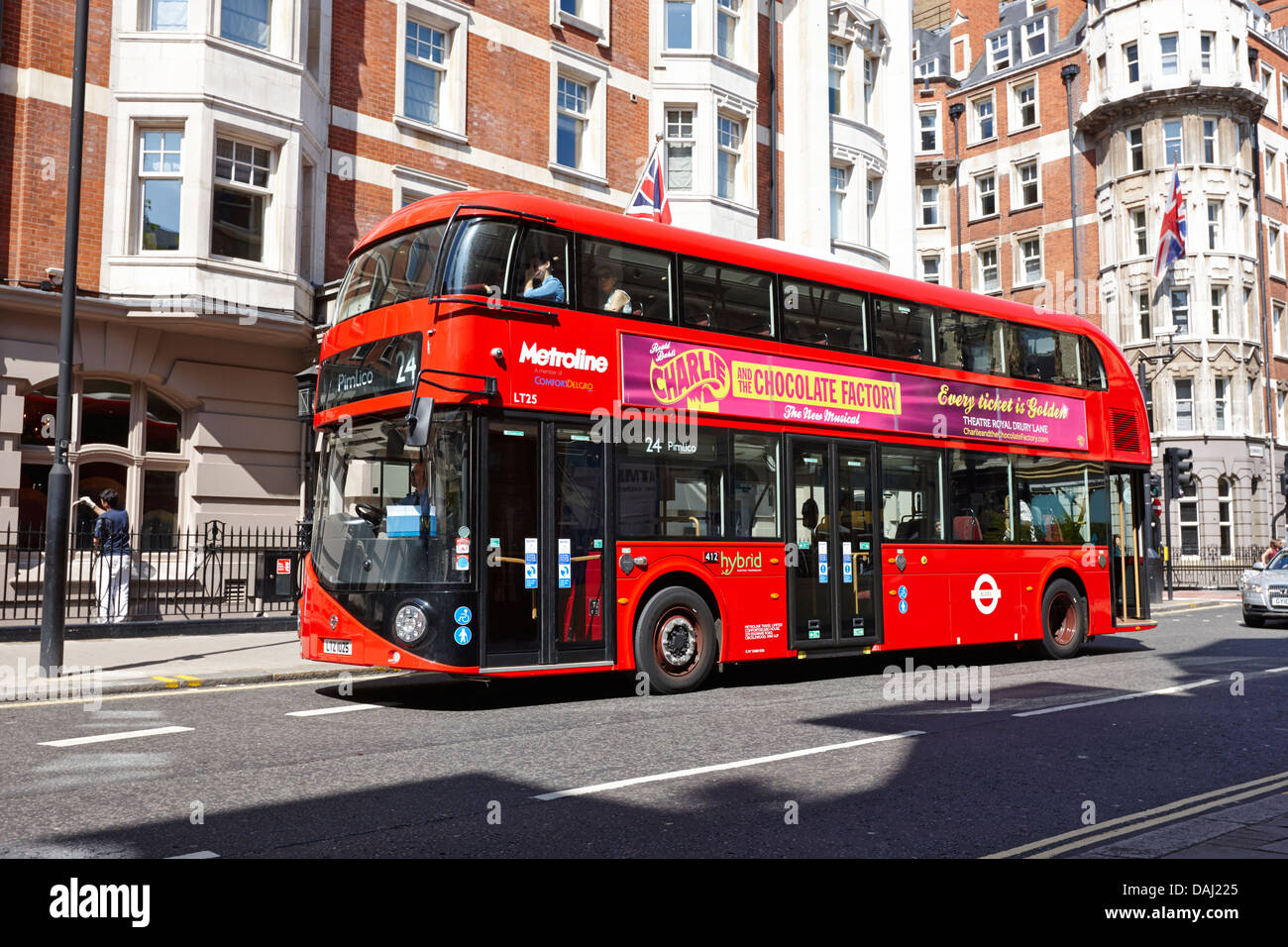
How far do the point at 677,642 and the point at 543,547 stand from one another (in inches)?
75.5

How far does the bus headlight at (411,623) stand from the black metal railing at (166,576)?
732 centimetres

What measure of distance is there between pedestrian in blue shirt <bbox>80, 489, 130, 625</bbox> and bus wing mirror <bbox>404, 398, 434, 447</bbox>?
846 centimetres

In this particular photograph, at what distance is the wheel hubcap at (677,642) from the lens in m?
10.7

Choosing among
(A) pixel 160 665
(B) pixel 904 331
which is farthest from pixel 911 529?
(A) pixel 160 665

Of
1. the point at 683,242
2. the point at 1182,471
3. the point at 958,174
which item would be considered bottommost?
the point at 1182,471

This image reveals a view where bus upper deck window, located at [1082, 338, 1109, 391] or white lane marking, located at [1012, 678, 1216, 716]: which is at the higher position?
bus upper deck window, located at [1082, 338, 1109, 391]

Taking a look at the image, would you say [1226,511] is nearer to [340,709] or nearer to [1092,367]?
[1092,367]

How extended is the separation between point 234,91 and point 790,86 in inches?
596

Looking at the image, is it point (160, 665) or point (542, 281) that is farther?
point (160, 665)

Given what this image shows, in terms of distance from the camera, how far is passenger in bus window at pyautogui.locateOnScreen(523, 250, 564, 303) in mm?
9883

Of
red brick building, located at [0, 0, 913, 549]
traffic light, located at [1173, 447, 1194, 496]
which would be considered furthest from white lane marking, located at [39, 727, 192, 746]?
traffic light, located at [1173, 447, 1194, 496]

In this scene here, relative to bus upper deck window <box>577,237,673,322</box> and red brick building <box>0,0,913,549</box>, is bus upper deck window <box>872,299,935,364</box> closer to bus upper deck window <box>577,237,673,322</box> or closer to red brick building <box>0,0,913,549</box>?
bus upper deck window <box>577,237,673,322</box>

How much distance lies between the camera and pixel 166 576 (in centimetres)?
1641

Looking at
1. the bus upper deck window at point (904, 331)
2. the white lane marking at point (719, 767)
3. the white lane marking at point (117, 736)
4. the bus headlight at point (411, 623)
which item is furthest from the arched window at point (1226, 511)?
the white lane marking at point (117, 736)
